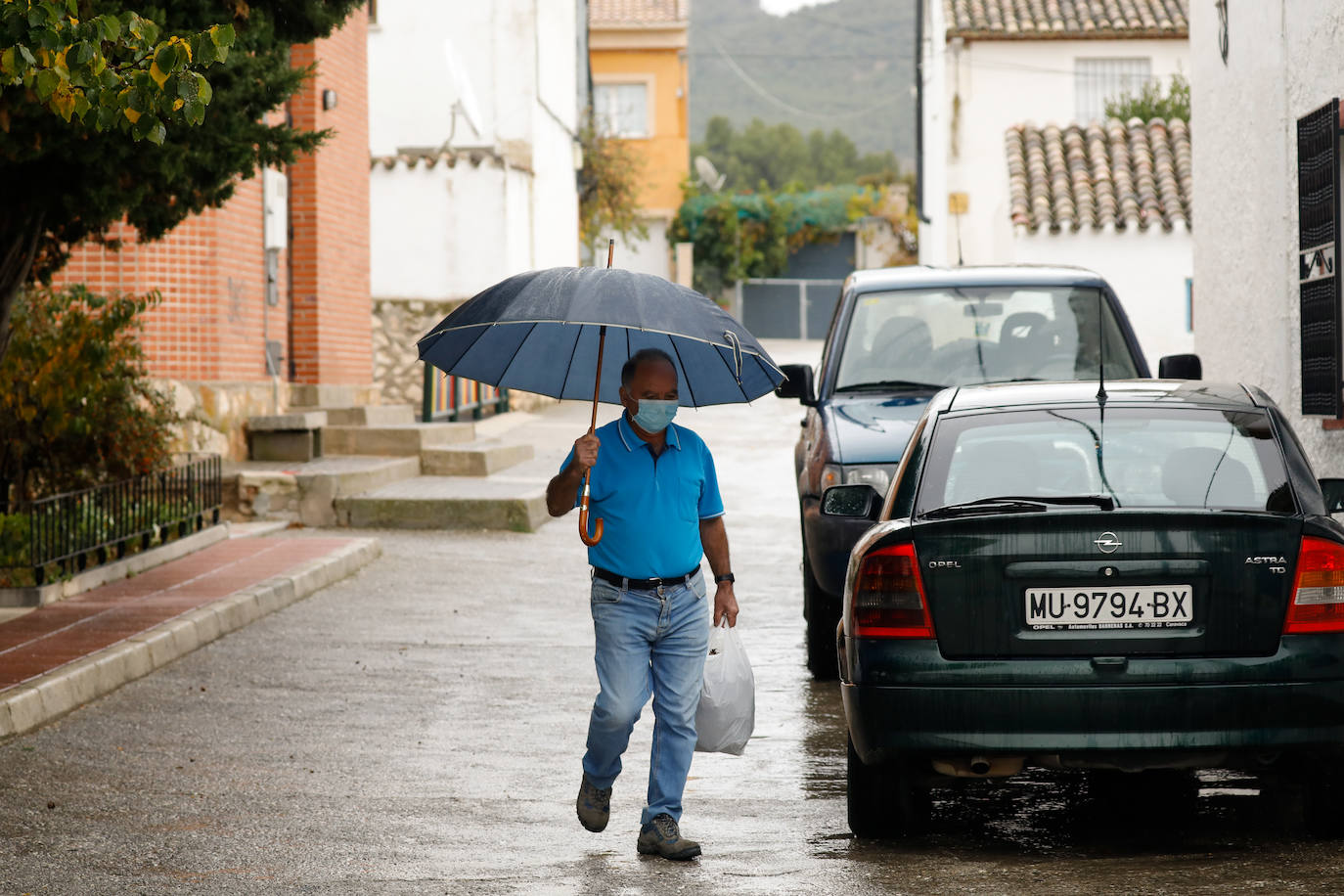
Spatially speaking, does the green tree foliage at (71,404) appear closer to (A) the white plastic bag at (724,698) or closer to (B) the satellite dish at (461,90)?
(A) the white plastic bag at (724,698)

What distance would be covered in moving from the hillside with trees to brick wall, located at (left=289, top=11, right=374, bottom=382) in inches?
3466

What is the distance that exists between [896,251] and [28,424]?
38535 millimetres

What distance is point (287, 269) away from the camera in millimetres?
19984

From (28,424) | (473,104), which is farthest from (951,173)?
(28,424)

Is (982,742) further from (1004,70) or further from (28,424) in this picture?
(1004,70)

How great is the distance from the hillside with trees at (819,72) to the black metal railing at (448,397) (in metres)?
85.2

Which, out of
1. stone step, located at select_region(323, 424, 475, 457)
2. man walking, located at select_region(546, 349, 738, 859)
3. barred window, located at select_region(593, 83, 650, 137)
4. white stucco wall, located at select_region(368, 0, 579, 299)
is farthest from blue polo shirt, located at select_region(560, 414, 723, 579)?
barred window, located at select_region(593, 83, 650, 137)

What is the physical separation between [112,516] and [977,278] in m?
5.86

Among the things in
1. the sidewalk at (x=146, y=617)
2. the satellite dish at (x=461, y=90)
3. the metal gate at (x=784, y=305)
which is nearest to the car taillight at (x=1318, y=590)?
the sidewalk at (x=146, y=617)

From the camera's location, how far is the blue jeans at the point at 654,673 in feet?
17.9

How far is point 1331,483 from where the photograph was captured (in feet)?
19.2

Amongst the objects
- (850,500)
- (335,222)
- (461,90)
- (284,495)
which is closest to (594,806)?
(850,500)

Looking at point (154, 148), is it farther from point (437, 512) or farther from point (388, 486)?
point (388, 486)

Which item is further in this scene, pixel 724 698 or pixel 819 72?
pixel 819 72
